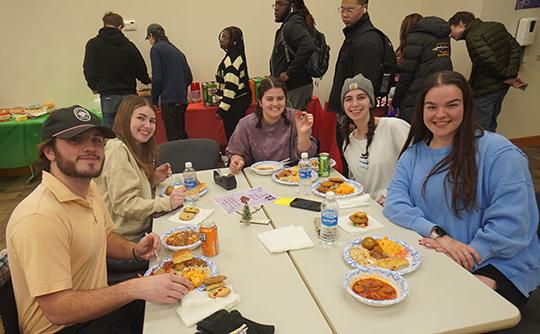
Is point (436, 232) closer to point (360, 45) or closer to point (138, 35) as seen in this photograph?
point (360, 45)

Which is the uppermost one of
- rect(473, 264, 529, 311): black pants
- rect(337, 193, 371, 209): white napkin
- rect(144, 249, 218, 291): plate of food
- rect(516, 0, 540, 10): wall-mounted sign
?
rect(516, 0, 540, 10): wall-mounted sign

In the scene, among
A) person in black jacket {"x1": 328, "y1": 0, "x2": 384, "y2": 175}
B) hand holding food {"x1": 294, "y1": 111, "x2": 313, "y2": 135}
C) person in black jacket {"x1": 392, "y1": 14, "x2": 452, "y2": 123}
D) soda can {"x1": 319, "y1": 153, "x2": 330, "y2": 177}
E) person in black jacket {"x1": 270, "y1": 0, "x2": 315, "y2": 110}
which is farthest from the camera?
person in black jacket {"x1": 270, "y1": 0, "x2": 315, "y2": 110}

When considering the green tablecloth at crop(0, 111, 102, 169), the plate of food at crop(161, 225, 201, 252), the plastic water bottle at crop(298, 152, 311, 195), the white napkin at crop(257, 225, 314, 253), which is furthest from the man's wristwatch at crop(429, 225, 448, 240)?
the green tablecloth at crop(0, 111, 102, 169)

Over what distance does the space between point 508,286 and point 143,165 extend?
185cm

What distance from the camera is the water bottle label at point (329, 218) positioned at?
61.1 inches

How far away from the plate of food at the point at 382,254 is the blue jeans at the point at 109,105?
11.2 feet

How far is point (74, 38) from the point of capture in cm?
482

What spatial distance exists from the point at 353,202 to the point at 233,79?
2463 millimetres

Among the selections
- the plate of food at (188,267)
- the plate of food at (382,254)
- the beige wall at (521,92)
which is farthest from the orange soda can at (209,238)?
the beige wall at (521,92)

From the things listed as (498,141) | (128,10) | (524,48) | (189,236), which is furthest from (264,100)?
(524,48)

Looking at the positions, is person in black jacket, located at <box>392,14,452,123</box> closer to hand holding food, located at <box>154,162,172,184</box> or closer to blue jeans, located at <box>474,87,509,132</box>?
blue jeans, located at <box>474,87,509,132</box>

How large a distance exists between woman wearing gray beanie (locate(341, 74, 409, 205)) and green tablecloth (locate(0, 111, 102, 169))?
3.66 m

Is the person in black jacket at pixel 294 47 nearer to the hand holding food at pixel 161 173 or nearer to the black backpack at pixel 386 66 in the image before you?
the black backpack at pixel 386 66

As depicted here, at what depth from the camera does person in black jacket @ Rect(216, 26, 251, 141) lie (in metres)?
3.88
